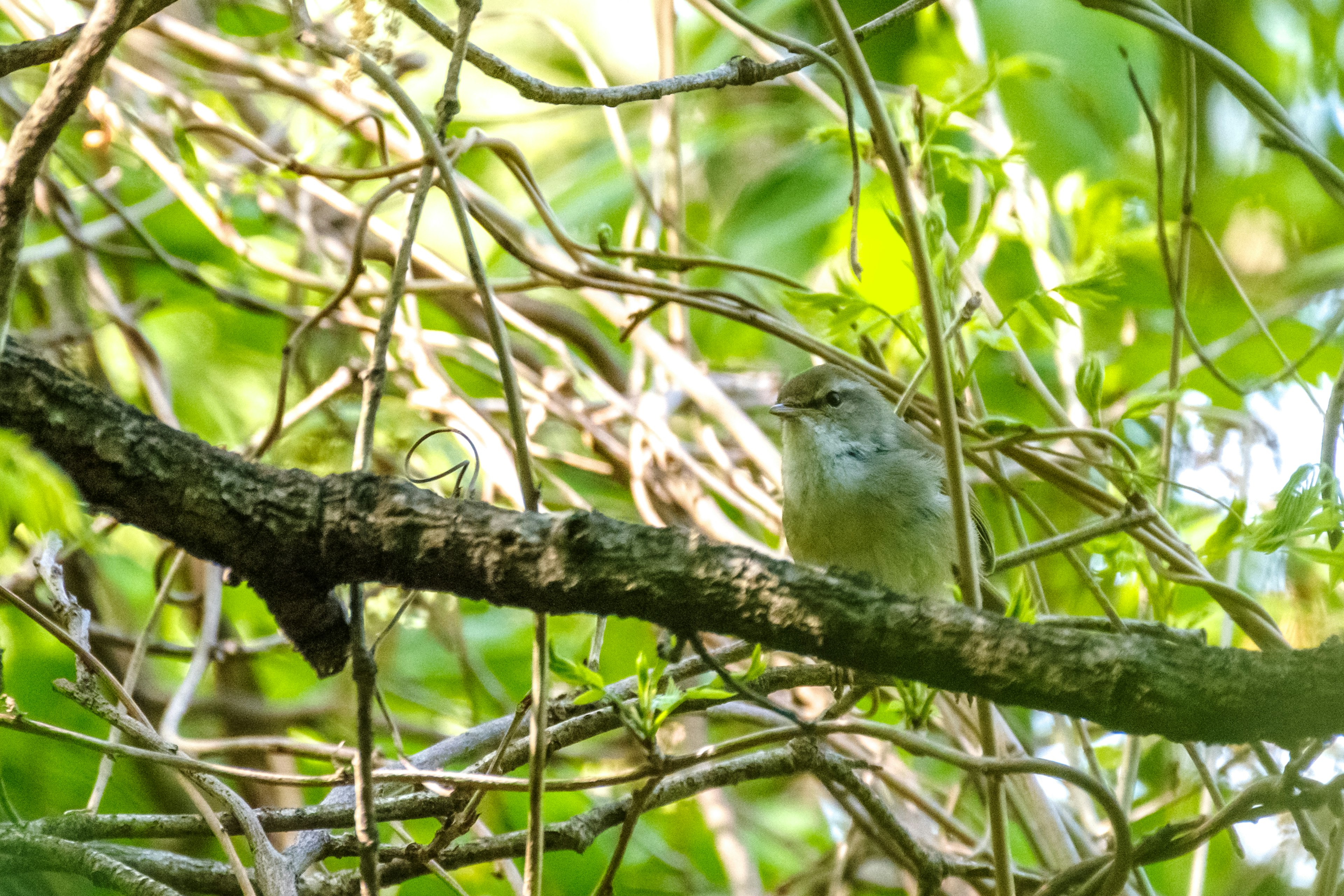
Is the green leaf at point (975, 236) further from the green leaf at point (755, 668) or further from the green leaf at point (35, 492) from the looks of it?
the green leaf at point (35, 492)

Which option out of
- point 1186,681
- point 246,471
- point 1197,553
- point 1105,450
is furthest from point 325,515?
point 1105,450

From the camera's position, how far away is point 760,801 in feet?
12.8

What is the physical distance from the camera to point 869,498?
2623 mm

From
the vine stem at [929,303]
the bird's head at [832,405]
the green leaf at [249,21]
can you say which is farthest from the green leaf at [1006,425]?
the green leaf at [249,21]

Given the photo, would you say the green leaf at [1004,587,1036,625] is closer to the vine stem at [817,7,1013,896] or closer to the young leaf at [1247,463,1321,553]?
the vine stem at [817,7,1013,896]

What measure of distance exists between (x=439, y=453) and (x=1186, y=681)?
8.07ft

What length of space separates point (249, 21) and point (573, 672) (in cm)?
284

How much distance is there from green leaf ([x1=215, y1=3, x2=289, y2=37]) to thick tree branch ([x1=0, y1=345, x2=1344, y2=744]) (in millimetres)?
2808

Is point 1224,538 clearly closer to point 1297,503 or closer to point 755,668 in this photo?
point 1297,503

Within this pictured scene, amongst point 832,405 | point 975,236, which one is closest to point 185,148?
point 832,405

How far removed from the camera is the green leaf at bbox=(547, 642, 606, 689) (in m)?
1.44

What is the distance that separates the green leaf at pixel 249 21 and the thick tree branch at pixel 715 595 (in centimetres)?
281

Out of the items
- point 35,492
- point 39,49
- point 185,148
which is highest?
point 185,148

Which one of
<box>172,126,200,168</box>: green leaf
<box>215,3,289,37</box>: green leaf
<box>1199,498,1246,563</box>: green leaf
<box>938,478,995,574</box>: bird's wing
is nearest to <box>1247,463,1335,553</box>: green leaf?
<box>1199,498,1246,563</box>: green leaf
